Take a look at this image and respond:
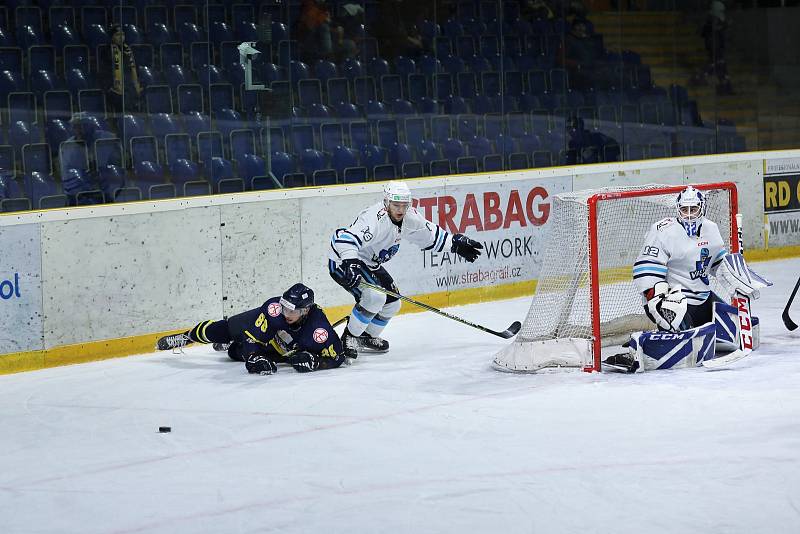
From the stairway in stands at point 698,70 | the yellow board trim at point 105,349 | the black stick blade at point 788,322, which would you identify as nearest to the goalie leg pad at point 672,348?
the yellow board trim at point 105,349

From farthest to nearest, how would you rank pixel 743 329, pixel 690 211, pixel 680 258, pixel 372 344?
1. pixel 372 344
2. pixel 743 329
3. pixel 680 258
4. pixel 690 211

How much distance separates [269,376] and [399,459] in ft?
6.82

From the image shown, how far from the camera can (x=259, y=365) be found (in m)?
7.68

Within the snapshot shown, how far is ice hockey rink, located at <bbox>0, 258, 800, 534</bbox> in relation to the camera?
4.96 metres

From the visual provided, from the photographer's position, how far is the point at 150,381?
7711 millimetres

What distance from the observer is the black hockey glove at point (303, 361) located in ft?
25.4

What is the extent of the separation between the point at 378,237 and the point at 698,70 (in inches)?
211

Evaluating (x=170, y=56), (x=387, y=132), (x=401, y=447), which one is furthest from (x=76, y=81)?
(x=401, y=447)

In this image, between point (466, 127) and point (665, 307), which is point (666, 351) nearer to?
point (665, 307)

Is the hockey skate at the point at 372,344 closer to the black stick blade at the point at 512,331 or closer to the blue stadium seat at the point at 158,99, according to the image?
the black stick blade at the point at 512,331

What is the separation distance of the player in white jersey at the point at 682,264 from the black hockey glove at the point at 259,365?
2199mm

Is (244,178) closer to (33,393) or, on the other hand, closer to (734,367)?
(33,393)

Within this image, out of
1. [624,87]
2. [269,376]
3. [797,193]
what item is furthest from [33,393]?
[797,193]

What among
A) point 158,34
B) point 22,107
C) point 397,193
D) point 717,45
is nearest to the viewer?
point 397,193
